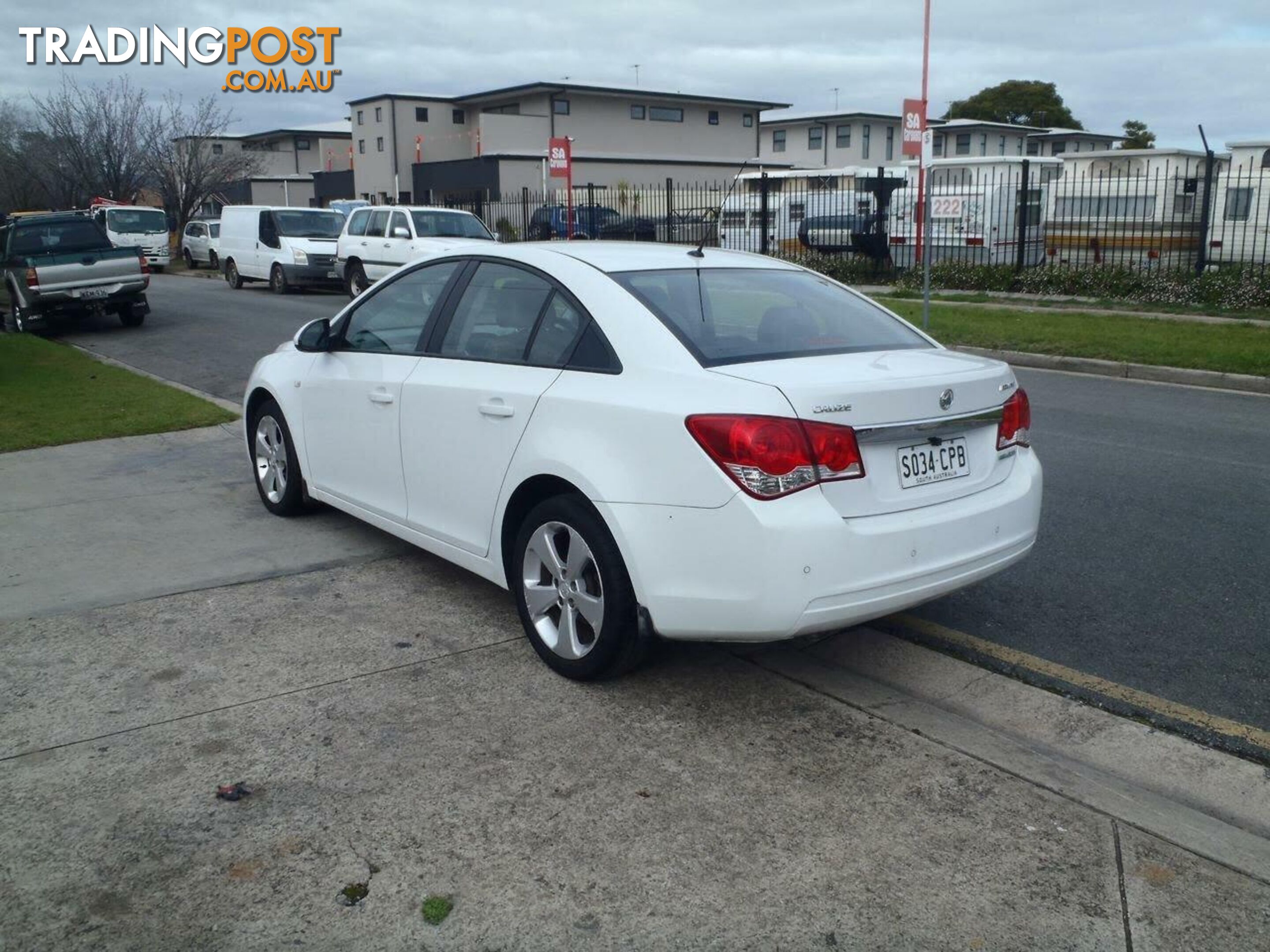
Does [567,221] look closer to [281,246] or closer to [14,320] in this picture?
[281,246]

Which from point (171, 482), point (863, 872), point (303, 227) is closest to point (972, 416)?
point (863, 872)

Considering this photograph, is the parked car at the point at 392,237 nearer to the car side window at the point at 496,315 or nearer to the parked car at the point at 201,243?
the parked car at the point at 201,243

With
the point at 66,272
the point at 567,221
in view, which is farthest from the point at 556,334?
the point at 567,221

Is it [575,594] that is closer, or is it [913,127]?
[575,594]

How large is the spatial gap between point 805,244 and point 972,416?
2205 centimetres

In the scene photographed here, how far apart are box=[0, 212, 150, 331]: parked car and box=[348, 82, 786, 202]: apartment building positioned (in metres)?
33.0

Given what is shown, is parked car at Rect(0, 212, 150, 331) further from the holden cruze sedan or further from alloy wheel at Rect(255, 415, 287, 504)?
the holden cruze sedan

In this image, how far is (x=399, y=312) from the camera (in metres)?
5.71

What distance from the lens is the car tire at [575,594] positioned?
4223 millimetres

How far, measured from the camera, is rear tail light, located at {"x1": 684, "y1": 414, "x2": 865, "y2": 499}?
12.6ft

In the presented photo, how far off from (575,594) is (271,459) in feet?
10.2

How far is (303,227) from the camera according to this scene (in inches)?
1041

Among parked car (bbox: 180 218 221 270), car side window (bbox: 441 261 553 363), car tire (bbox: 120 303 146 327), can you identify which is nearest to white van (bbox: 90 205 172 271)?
parked car (bbox: 180 218 221 270)

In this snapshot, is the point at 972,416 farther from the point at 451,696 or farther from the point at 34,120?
the point at 34,120
